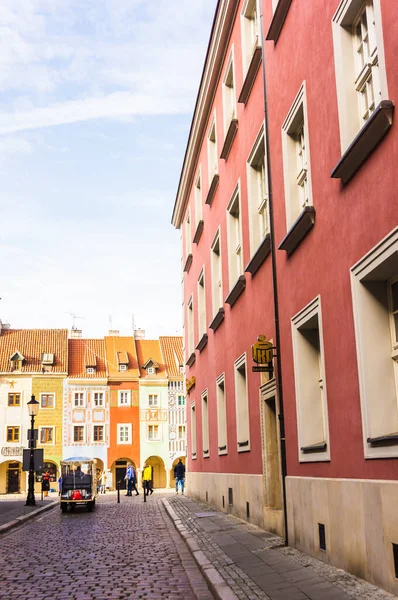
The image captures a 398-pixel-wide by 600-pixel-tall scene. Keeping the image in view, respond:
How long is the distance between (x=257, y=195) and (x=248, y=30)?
4068 millimetres

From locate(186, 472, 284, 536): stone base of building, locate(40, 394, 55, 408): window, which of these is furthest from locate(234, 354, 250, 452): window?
locate(40, 394, 55, 408): window

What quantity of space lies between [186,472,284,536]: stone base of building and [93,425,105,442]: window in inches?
1582

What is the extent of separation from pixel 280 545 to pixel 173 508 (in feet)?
41.8

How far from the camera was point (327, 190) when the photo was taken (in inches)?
396

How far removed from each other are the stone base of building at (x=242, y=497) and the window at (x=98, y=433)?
40.2m

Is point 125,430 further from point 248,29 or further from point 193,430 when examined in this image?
point 248,29

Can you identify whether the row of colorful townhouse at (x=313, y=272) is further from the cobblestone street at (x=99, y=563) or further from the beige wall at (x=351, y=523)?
the cobblestone street at (x=99, y=563)

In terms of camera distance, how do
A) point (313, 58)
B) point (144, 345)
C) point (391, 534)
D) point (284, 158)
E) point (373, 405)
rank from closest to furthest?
point (391, 534) < point (373, 405) < point (313, 58) < point (284, 158) < point (144, 345)

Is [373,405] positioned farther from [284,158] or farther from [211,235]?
[211,235]

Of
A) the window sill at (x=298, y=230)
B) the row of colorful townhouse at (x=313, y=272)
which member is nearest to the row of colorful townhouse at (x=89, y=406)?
the row of colorful townhouse at (x=313, y=272)

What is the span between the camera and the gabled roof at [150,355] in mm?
68125

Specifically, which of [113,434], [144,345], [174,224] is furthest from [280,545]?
[144,345]

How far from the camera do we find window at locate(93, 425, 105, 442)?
64938 mm

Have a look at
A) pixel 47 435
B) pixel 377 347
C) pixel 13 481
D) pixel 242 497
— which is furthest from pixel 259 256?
pixel 13 481
